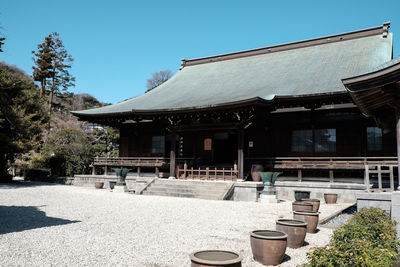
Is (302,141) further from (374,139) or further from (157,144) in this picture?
(157,144)

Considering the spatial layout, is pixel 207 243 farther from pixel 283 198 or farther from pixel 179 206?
pixel 283 198

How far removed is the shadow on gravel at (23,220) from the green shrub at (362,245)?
19.5 feet

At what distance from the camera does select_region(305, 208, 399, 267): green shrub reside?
329cm

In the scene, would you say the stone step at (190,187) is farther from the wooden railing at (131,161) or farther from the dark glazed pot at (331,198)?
Answer: the dark glazed pot at (331,198)

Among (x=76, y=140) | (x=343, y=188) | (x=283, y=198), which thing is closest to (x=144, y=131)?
(x=76, y=140)

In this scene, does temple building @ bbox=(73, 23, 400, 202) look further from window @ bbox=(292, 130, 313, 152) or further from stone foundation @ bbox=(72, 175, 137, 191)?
stone foundation @ bbox=(72, 175, 137, 191)

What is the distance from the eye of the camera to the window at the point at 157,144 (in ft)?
67.5

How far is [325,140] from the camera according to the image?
1570cm

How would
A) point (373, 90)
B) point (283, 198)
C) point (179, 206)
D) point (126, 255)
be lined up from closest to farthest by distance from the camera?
1. point (126, 255)
2. point (373, 90)
3. point (179, 206)
4. point (283, 198)

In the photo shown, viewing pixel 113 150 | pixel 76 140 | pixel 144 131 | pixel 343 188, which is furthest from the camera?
pixel 113 150

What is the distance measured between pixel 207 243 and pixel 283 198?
9486 millimetres

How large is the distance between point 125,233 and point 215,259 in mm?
3495

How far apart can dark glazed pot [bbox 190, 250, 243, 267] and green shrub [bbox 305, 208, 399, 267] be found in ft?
2.70

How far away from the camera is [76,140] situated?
26.3 meters
